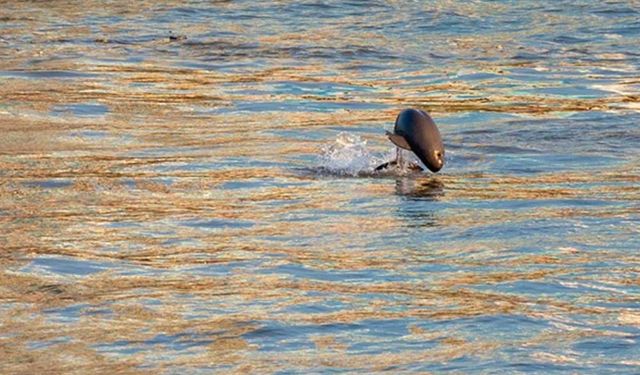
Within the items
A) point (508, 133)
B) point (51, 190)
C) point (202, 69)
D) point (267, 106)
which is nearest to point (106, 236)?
point (51, 190)

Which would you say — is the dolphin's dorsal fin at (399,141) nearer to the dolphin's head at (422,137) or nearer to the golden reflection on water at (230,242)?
the dolphin's head at (422,137)

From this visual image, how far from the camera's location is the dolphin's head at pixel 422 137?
12766 millimetres

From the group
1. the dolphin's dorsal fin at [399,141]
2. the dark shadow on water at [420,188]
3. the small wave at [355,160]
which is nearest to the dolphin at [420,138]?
the dolphin's dorsal fin at [399,141]

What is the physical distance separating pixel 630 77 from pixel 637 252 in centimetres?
1043

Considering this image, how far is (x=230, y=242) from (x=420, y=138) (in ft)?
9.19

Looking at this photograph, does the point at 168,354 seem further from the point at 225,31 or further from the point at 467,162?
the point at 225,31

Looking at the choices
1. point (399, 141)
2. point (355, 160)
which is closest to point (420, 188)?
point (399, 141)

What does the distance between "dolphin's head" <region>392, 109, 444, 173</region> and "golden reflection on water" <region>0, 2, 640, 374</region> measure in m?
0.19

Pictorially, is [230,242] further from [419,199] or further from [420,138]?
[420,138]

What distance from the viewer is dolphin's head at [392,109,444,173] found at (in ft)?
41.9

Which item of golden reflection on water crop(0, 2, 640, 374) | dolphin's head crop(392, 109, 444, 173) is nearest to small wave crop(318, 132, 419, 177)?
golden reflection on water crop(0, 2, 640, 374)

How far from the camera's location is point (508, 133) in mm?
15484

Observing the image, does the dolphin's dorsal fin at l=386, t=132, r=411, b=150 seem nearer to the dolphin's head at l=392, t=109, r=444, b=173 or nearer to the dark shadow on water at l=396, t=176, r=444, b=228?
the dolphin's head at l=392, t=109, r=444, b=173

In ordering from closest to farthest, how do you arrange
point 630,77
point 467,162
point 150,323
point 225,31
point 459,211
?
point 150,323
point 459,211
point 467,162
point 630,77
point 225,31
